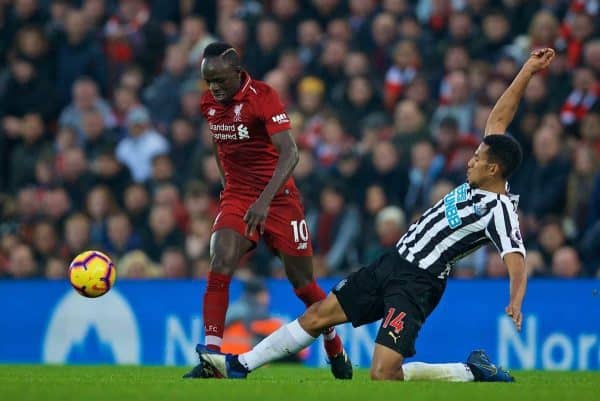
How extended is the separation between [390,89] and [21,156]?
189 inches

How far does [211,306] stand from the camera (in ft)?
31.0

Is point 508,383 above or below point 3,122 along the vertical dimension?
below

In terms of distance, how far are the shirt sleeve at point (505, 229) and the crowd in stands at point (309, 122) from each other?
4672 mm

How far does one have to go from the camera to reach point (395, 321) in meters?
8.81

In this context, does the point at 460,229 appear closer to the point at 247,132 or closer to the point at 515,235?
the point at 515,235

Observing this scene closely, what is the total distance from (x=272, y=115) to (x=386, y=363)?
6.59 feet

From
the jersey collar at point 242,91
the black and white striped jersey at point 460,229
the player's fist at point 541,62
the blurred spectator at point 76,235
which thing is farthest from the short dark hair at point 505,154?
the blurred spectator at point 76,235

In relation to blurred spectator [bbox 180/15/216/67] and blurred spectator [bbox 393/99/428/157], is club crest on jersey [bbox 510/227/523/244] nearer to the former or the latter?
blurred spectator [bbox 393/99/428/157]

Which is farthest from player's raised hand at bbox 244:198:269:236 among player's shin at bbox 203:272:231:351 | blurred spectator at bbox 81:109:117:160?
blurred spectator at bbox 81:109:117:160

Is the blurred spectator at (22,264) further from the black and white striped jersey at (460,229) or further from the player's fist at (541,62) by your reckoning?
the player's fist at (541,62)

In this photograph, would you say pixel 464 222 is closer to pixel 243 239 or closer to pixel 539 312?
pixel 243 239

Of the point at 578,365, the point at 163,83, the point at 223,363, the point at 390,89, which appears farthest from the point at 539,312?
the point at 163,83

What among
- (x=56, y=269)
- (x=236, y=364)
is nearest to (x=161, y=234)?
(x=56, y=269)

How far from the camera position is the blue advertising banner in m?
13.0
